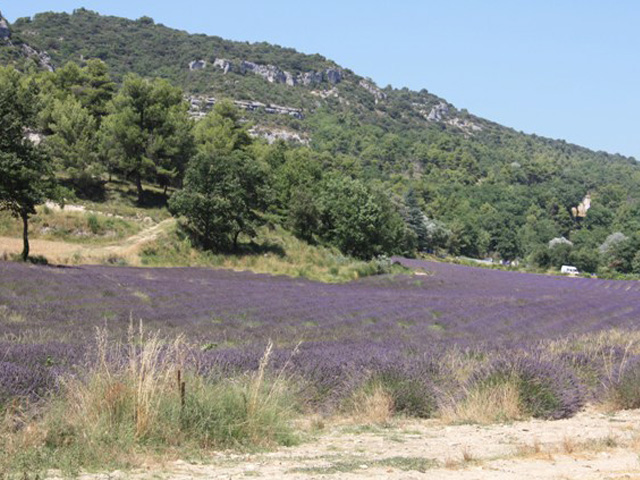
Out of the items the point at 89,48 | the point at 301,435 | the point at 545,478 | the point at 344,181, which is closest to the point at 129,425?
the point at 301,435

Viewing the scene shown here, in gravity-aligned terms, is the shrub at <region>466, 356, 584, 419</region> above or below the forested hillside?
below

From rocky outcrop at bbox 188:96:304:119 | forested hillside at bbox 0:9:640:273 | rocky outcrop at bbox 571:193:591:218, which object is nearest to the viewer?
forested hillside at bbox 0:9:640:273

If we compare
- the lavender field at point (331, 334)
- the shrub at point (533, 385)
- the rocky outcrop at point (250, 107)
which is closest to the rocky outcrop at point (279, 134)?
the rocky outcrop at point (250, 107)

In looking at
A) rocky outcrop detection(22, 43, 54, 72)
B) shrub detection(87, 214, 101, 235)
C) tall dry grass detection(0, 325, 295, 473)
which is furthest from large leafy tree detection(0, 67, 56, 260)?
rocky outcrop detection(22, 43, 54, 72)

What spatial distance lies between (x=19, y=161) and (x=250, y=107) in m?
156

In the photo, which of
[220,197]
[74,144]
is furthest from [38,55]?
[220,197]

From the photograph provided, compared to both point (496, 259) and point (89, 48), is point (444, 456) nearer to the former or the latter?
point (496, 259)

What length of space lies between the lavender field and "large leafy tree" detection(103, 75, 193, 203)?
60.1 feet

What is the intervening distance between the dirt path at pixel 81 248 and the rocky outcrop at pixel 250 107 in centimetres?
11534

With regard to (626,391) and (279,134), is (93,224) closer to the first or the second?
(626,391)

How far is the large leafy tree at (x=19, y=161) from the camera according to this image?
105 ft

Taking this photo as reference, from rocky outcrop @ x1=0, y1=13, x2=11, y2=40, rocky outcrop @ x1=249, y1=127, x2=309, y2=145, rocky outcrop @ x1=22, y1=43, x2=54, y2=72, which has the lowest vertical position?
rocky outcrop @ x1=249, y1=127, x2=309, y2=145

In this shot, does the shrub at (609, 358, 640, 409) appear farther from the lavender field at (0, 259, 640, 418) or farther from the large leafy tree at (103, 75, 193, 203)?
the large leafy tree at (103, 75, 193, 203)

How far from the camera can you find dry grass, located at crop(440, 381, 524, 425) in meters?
9.30
